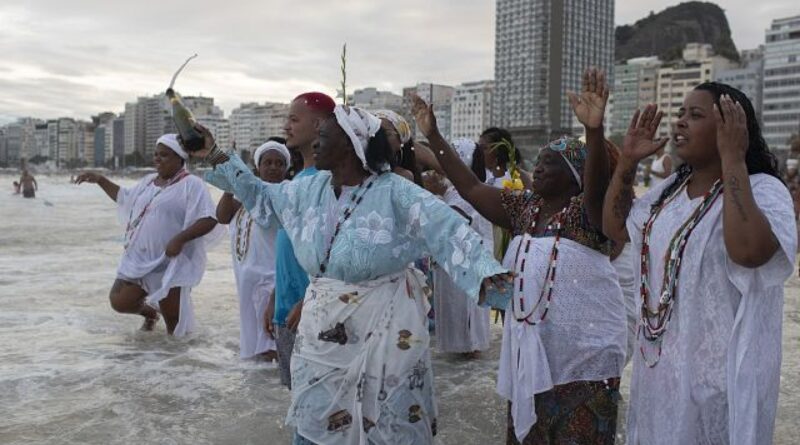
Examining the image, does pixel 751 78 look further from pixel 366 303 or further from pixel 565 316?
pixel 366 303

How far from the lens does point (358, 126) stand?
329 cm

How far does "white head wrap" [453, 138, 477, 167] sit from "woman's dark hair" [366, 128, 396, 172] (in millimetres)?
2788

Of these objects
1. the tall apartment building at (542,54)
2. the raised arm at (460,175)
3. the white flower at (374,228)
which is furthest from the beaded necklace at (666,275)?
the tall apartment building at (542,54)

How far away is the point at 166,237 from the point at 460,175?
3.97 meters

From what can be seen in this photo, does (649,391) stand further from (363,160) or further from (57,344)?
(57,344)

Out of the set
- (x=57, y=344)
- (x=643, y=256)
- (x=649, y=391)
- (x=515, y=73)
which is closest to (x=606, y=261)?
(x=643, y=256)

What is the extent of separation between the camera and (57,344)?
6.77 metres

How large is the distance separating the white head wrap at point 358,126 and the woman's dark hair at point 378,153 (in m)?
0.02

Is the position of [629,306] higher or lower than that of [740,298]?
lower

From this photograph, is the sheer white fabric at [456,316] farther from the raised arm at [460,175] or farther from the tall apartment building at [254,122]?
the tall apartment building at [254,122]

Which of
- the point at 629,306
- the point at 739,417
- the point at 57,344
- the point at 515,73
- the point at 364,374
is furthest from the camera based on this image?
the point at 515,73

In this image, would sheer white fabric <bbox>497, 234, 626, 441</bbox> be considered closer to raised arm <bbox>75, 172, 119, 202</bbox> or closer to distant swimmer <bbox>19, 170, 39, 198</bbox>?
raised arm <bbox>75, 172, 119, 202</bbox>

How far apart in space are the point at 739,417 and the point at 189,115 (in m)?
2.56

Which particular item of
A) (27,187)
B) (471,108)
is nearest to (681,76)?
(471,108)
